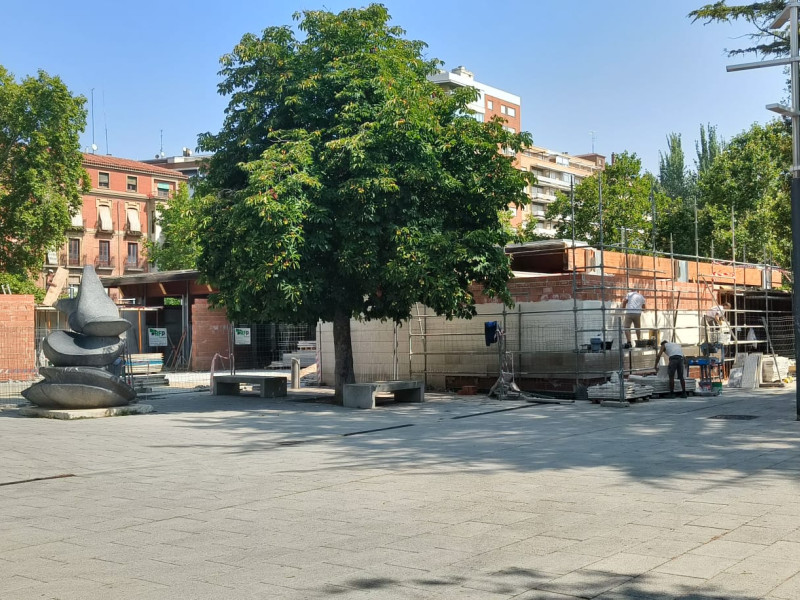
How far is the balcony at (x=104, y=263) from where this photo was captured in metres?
66.8

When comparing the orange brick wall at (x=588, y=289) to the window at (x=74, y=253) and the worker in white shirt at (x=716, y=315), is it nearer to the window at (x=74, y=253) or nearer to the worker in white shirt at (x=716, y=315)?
the worker in white shirt at (x=716, y=315)

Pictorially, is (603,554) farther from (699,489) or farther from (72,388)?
(72,388)

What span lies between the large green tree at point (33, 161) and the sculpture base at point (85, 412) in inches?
1118

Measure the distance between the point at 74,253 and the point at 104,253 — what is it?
2.52m

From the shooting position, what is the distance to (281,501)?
828 centimetres

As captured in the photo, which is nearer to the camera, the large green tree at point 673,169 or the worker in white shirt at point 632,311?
the worker in white shirt at point 632,311

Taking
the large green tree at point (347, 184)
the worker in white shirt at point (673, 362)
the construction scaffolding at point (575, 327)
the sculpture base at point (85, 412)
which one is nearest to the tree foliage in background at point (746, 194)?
the construction scaffolding at point (575, 327)

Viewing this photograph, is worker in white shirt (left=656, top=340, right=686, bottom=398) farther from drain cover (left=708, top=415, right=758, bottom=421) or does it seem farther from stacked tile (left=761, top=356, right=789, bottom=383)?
stacked tile (left=761, top=356, right=789, bottom=383)

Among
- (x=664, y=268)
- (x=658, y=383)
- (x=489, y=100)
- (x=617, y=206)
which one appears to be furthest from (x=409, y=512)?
(x=489, y=100)

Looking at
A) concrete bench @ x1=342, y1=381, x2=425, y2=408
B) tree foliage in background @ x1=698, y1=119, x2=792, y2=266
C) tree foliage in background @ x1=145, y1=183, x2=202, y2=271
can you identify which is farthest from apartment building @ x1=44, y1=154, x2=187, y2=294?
concrete bench @ x1=342, y1=381, x2=425, y2=408

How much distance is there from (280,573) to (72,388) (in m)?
12.9

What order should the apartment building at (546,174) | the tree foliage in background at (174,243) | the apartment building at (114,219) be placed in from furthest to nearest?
the apartment building at (546,174) < the apartment building at (114,219) < the tree foliage in background at (174,243)

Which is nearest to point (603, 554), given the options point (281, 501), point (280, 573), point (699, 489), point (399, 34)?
point (280, 573)

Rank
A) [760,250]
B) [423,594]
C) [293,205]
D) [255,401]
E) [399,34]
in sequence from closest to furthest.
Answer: [423,594]
[293,205]
[399,34]
[255,401]
[760,250]
